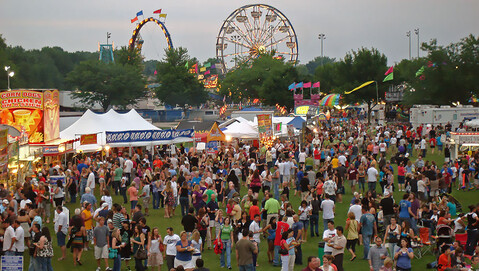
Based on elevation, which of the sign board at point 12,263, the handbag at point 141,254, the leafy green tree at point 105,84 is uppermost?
the leafy green tree at point 105,84

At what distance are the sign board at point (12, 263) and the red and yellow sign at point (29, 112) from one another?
14.7m

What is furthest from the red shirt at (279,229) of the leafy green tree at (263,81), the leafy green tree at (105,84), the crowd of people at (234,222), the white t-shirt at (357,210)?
the leafy green tree at (105,84)

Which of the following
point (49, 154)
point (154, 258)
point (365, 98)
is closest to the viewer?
point (154, 258)

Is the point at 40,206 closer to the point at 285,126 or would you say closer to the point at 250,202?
the point at 250,202

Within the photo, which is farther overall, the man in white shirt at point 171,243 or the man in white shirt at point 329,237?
the man in white shirt at point 329,237

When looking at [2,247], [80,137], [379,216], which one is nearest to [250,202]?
[379,216]

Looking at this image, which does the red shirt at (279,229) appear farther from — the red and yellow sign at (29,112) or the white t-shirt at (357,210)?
the red and yellow sign at (29,112)

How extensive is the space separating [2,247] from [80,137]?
14.0 meters

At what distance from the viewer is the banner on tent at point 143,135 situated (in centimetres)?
2645

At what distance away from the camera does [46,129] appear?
2588 cm

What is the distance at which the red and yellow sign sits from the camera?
82.7 ft

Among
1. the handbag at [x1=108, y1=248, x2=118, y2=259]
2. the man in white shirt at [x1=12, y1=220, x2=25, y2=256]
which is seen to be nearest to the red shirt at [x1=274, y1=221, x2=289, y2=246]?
the handbag at [x1=108, y1=248, x2=118, y2=259]

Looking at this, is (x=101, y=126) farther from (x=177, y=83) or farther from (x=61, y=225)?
(x=177, y=83)

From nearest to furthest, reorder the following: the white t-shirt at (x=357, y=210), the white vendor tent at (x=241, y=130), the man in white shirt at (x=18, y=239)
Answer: the man in white shirt at (x=18, y=239), the white t-shirt at (x=357, y=210), the white vendor tent at (x=241, y=130)
